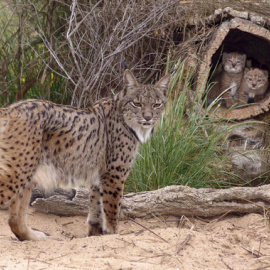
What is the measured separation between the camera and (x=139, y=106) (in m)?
4.48

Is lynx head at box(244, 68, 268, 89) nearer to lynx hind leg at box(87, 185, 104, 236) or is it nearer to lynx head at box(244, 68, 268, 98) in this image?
lynx head at box(244, 68, 268, 98)

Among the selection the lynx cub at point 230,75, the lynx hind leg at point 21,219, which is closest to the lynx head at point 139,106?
the lynx hind leg at point 21,219

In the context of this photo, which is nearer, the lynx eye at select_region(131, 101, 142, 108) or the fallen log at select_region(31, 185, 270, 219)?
the lynx eye at select_region(131, 101, 142, 108)

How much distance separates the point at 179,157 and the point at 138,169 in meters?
0.51

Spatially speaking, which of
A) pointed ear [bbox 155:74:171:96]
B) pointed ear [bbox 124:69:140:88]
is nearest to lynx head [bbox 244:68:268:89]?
pointed ear [bbox 155:74:171:96]

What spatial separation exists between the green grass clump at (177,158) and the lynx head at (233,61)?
309 centimetres

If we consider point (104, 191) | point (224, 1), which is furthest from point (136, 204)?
point (224, 1)

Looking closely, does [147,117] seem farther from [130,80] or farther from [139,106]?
[130,80]

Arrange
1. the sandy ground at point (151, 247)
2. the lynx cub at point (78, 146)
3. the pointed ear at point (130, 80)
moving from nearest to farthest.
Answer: the sandy ground at point (151, 247) < the lynx cub at point (78, 146) < the pointed ear at point (130, 80)

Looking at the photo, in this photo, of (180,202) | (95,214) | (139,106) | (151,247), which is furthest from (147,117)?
(151,247)

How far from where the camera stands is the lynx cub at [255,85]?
8.39 metres

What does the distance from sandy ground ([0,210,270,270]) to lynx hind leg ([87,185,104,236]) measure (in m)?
0.16

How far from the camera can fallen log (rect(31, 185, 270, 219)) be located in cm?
468

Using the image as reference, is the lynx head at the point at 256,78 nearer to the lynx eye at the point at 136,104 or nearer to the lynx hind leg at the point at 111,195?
the lynx eye at the point at 136,104
